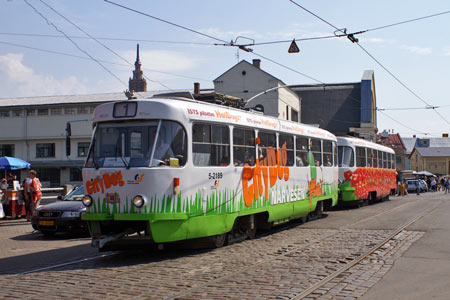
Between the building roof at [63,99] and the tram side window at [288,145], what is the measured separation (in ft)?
137

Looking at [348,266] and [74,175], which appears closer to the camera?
[348,266]

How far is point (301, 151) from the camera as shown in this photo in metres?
15.6

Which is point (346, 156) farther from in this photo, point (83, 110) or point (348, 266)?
point (83, 110)

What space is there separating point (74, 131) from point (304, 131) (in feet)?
138

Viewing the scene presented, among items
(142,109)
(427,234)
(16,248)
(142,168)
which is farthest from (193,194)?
(427,234)

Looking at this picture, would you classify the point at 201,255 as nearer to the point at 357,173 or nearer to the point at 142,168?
the point at 142,168

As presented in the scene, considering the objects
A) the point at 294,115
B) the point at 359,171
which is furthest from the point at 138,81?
the point at 359,171

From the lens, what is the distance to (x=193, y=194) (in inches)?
398

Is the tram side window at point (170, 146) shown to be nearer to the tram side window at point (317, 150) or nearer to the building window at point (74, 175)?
the tram side window at point (317, 150)

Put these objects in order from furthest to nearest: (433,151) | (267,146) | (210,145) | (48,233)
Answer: (433,151)
(48,233)
(267,146)
(210,145)

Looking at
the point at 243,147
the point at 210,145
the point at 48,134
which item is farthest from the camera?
the point at 48,134

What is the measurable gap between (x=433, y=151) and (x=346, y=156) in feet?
310

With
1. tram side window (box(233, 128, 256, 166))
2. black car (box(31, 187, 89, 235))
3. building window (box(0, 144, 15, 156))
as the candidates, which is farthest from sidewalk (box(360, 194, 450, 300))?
building window (box(0, 144, 15, 156))

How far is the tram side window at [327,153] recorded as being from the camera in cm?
1789
